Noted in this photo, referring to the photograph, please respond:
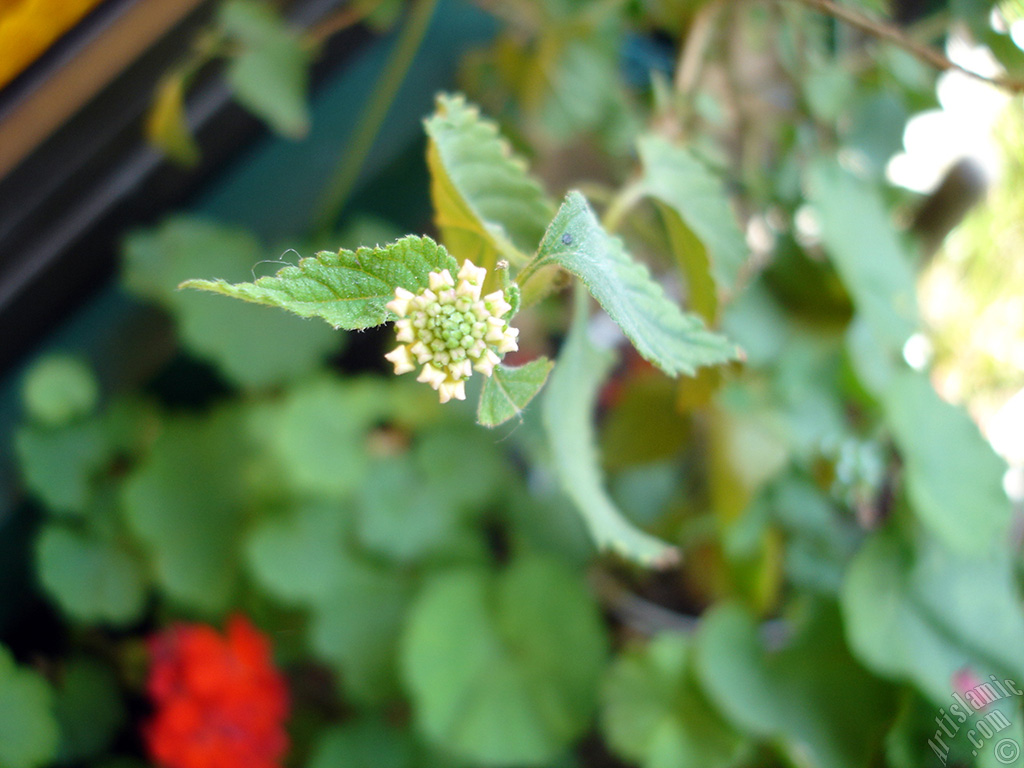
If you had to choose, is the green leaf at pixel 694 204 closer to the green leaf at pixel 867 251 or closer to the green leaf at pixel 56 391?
the green leaf at pixel 867 251

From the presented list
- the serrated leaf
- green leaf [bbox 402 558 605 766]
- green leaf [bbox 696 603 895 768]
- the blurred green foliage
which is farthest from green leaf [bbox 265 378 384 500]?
green leaf [bbox 696 603 895 768]

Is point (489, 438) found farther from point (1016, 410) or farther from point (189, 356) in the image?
point (1016, 410)

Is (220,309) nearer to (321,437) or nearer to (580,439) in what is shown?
(321,437)

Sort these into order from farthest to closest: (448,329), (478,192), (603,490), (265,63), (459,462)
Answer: (459,462) → (265,63) → (603,490) → (478,192) → (448,329)

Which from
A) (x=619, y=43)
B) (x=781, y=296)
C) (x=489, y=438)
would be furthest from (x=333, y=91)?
(x=781, y=296)

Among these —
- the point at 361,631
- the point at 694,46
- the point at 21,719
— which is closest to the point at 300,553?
the point at 361,631

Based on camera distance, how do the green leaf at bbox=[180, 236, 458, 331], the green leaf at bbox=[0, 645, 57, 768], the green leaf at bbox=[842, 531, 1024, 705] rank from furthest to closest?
1. the green leaf at bbox=[842, 531, 1024, 705]
2. the green leaf at bbox=[0, 645, 57, 768]
3. the green leaf at bbox=[180, 236, 458, 331]

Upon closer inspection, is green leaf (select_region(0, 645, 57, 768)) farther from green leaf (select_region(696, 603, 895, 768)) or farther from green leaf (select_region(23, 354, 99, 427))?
green leaf (select_region(696, 603, 895, 768))
